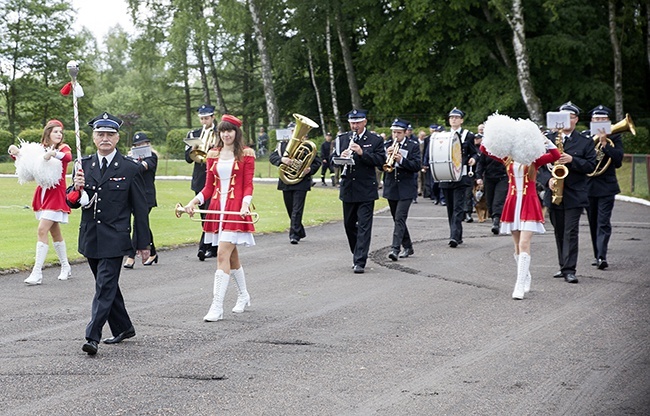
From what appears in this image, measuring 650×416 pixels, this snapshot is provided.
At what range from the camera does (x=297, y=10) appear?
162 ft

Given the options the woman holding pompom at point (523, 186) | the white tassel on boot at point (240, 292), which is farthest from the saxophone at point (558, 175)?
the white tassel on boot at point (240, 292)

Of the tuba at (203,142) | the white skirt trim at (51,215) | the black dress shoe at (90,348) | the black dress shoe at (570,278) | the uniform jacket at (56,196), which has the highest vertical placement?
the tuba at (203,142)

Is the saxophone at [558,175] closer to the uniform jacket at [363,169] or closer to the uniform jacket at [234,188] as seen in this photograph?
the uniform jacket at [363,169]

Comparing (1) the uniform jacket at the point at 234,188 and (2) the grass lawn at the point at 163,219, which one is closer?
(1) the uniform jacket at the point at 234,188

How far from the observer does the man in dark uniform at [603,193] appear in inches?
558

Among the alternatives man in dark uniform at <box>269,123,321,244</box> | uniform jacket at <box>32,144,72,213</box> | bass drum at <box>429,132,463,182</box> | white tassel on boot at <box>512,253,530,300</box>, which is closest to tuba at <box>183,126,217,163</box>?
uniform jacket at <box>32,144,72,213</box>


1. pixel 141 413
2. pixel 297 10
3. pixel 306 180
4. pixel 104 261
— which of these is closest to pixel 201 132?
pixel 306 180

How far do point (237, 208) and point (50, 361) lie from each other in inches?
108

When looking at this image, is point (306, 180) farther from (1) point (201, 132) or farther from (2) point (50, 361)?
(2) point (50, 361)

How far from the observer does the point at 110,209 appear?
8.88 metres

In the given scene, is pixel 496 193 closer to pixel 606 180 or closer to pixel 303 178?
pixel 303 178

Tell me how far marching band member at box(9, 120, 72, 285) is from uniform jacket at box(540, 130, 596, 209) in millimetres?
6008

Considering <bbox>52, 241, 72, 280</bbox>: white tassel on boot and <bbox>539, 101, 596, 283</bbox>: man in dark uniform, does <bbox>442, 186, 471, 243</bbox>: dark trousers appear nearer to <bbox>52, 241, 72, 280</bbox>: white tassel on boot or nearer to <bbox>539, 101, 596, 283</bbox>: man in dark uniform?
<bbox>539, 101, 596, 283</bbox>: man in dark uniform

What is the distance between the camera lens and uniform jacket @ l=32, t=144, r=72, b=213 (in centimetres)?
1281
